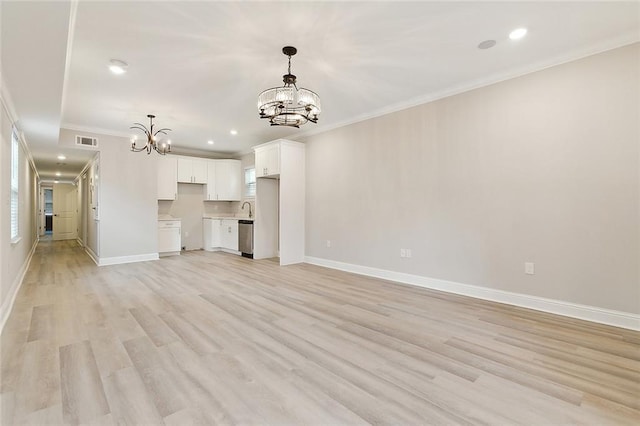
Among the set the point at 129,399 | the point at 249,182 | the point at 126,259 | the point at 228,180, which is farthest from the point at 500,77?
the point at 126,259

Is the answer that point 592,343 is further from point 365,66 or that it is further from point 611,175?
point 365,66

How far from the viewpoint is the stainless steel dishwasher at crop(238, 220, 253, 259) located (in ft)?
22.6

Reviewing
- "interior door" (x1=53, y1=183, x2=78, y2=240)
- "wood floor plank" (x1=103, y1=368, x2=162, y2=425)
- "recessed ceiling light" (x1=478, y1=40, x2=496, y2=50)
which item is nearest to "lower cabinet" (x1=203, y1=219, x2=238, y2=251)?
"wood floor plank" (x1=103, y1=368, x2=162, y2=425)

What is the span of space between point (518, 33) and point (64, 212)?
15228 millimetres

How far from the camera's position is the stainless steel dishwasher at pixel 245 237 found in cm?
690

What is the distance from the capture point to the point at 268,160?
20.7ft

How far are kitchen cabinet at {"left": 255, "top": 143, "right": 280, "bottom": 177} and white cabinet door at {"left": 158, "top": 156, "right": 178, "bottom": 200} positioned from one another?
243 cm

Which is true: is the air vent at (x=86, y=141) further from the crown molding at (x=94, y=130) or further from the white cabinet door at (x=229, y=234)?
the white cabinet door at (x=229, y=234)

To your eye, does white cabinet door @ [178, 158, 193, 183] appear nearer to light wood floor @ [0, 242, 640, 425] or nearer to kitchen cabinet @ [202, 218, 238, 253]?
kitchen cabinet @ [202, 218, 238, 253]

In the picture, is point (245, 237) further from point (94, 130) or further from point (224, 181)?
point (94, 130)

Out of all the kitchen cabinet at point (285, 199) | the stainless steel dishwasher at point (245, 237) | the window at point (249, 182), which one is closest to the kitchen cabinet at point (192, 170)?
the window at point (249, 182)

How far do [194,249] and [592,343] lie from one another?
809 cm

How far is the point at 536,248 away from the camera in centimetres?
338

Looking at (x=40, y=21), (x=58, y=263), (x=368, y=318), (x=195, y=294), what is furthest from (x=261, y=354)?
(x=58, y=263)
